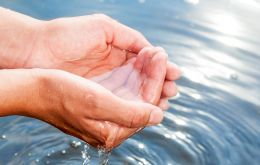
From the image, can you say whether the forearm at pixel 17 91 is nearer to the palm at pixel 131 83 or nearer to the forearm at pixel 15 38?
the palm at pixel 131 83

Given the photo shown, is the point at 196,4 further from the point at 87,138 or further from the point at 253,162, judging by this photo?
the point at 87,138

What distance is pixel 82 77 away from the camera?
6.66 feet

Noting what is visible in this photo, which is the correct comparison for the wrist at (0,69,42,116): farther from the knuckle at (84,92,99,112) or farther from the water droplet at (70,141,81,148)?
the water droplet at (70,141,81,148)

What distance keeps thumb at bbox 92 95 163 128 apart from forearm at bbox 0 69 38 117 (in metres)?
0.33

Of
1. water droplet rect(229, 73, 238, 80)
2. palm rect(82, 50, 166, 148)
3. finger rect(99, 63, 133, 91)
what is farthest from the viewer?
water droplet rect(229, 73, 238, 80)

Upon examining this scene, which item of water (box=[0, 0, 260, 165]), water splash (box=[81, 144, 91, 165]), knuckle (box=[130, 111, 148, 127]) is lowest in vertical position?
water splash (box=[81, 144, 91, 165])

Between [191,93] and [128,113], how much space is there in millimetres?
1321

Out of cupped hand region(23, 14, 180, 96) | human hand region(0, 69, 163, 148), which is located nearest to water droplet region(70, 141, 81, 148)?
cupped hand region(23, 14, 180, 96)

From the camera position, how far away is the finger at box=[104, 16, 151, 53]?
2.27 meters

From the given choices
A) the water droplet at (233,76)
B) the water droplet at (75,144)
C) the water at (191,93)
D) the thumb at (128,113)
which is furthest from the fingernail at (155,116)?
the water droplet at (233,76)

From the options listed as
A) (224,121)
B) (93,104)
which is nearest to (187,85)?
(224,121)

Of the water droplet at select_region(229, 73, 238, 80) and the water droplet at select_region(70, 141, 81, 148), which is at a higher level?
the water droplet at select_region(229, 73, 238, 80)

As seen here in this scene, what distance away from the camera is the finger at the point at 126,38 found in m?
2.27

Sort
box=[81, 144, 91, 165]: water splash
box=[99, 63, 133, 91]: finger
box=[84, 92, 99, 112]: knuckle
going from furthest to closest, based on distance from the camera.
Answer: box=[81, 144, 91, 165]: water splash
box=[99, 63, 133, 91]: finger
box=[84, 92, 99, 112]: knuckle
